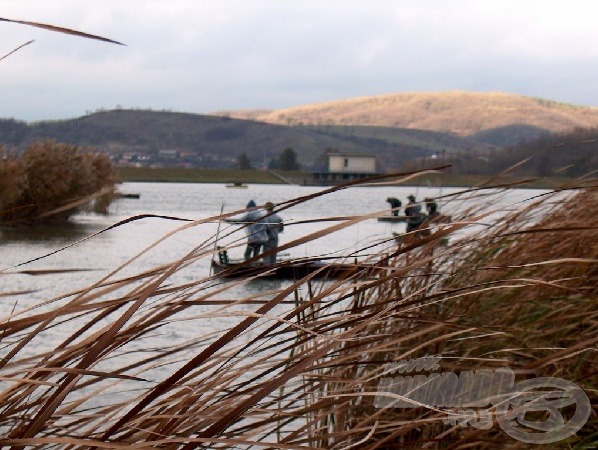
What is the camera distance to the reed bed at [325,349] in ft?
5.09

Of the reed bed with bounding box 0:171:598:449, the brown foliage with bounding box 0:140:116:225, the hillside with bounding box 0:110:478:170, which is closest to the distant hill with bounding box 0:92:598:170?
the hillside with bounding box 0:110:478:170

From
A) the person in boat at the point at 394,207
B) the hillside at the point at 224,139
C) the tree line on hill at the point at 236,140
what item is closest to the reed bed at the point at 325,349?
the person in boat at the point at 394,207

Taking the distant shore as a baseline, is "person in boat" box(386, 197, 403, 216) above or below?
above

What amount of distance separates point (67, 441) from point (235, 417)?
9.4 inches

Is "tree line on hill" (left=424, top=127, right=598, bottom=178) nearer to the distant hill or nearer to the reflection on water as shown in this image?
the reflection on water

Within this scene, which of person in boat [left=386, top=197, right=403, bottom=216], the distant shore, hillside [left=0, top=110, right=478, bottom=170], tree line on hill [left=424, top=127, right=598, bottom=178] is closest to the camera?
person in boat [left=386, top=197, right=403, bottom=216]

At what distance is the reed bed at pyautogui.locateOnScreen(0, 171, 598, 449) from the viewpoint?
1553mm

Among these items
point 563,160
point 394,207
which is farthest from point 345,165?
point 394,207

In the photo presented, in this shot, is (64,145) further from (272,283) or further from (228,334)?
(228,334)

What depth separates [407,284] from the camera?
4.09m

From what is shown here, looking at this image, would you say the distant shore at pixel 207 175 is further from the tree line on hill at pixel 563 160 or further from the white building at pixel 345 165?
the tree line on hill at pixel 563 160

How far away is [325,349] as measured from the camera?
1.50 m

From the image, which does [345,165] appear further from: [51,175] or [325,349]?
[325,349]

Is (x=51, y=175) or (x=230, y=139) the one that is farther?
(x=230, y=139)
